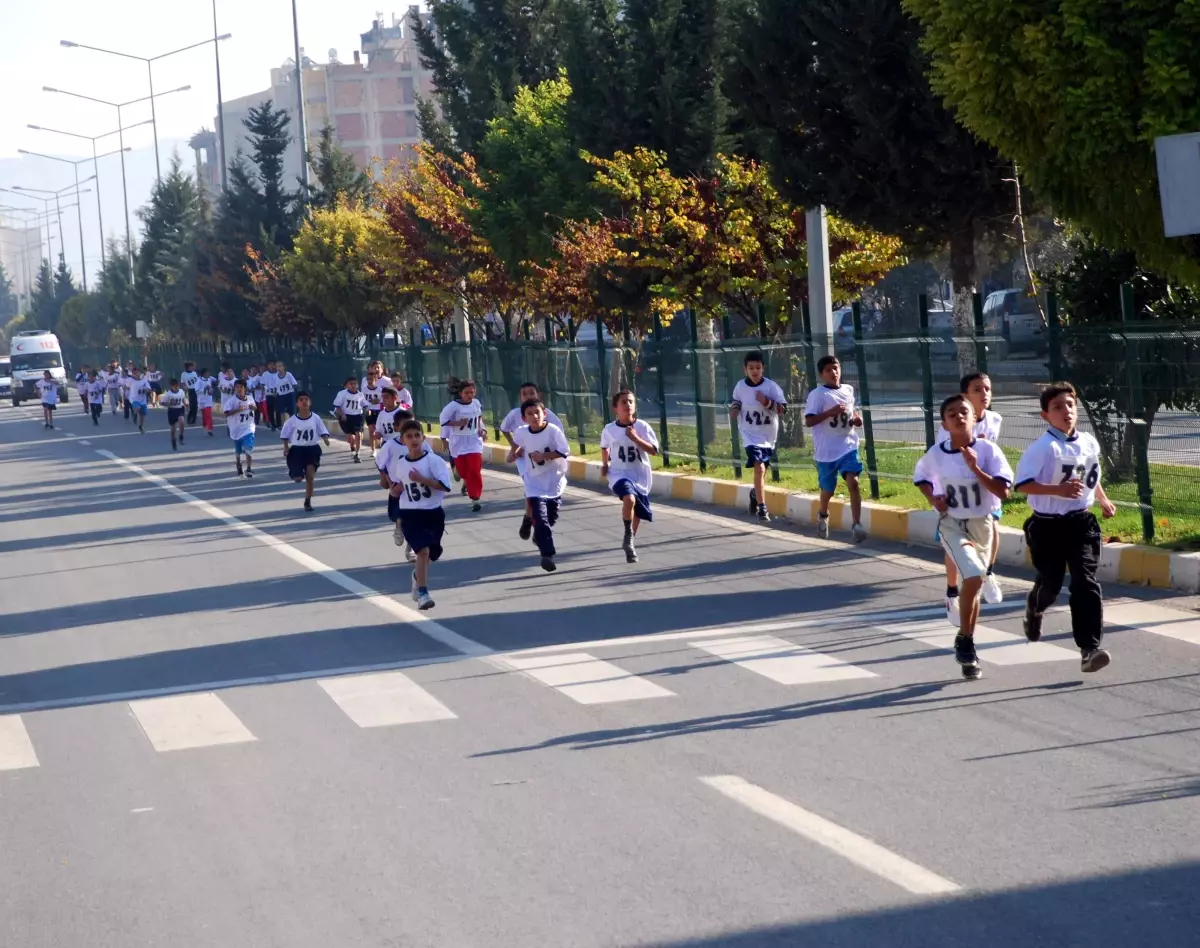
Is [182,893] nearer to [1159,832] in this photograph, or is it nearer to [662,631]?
[1159,832]

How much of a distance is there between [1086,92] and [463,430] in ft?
34.2

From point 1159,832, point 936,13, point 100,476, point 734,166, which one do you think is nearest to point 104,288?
point 100,476

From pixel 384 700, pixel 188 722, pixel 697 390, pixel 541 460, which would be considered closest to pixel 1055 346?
pixel 541 460

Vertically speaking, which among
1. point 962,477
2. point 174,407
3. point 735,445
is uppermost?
point 174,407

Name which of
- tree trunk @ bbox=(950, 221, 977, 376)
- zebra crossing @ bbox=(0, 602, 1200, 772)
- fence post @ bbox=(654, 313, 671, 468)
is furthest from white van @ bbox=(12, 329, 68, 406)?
zebra crossing @ bbox=(0, 602, 1200, 772)

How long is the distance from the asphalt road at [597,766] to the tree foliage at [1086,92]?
2.93 metres

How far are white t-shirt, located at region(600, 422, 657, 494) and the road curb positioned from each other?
242cm

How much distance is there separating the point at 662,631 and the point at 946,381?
24.3 feet

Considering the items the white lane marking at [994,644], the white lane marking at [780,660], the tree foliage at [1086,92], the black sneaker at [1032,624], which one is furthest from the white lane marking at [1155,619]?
the tree foliage at [1086,92]

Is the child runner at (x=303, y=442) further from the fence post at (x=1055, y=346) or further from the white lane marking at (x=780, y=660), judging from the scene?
the white lane marking at (x=780, y=660)

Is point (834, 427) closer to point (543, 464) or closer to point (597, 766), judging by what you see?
point (543, 464)

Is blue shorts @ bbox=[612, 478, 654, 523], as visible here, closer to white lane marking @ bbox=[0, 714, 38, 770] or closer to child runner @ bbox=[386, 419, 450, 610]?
child runner @ bbox=[386, 419, 450, 610]

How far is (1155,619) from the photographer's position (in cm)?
1162

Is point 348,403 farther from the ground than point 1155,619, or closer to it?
farther from the ground
